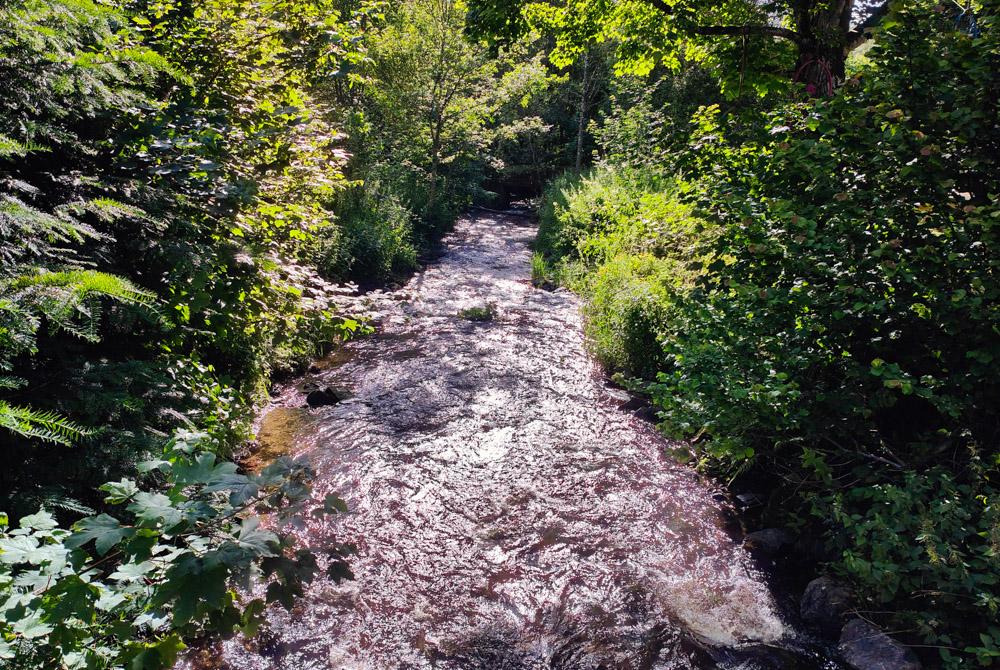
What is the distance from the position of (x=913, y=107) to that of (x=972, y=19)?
1.07 meters

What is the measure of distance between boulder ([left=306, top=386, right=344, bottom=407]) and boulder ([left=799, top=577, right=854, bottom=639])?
552 centimetres

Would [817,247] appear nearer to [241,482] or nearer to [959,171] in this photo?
[959,171]

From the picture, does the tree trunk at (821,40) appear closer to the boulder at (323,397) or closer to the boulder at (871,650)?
the boulder at (871,650)

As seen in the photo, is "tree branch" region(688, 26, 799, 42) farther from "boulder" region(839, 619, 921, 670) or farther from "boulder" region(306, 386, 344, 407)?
"boulder" region(306, 386, 344, 407)

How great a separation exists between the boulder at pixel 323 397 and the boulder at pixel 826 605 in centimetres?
552

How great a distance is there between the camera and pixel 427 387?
7781 mm

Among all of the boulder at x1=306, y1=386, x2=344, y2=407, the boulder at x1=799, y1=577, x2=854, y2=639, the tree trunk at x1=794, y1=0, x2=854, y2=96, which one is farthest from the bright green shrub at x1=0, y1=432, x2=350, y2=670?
the tree trunk at x1=794, y1=0, x2=854, y2=96

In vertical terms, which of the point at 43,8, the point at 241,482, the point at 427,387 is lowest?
the point at 427,387

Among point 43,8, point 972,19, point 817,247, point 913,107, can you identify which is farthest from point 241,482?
point 972,19

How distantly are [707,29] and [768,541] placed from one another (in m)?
5.65

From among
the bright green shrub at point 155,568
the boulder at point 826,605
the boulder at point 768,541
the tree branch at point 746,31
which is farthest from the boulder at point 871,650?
the tree branch at point 746,31

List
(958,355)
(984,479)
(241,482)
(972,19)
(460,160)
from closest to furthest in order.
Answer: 1. (241,482)
2. (984,479)
3. (958,355)
4. (972,19)
5. (460,160)

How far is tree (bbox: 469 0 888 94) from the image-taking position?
250 inches

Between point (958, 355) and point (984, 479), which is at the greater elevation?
point (958, 355)
